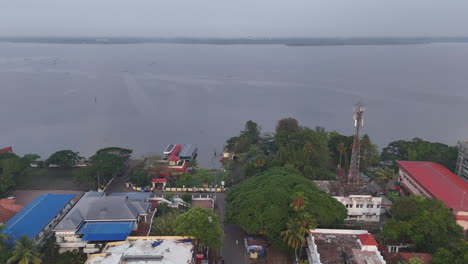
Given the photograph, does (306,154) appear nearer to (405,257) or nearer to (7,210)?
(405,257)

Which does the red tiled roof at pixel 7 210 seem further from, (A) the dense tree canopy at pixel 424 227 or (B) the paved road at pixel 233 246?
(A) the dense tree canopy at pixel 424 227

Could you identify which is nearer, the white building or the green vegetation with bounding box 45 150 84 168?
the white building

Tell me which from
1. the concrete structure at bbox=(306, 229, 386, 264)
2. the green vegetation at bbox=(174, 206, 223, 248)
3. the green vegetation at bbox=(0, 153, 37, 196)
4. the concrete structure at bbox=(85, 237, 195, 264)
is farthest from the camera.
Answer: the green vegetation at bbox=(0, 153, 37, 196)

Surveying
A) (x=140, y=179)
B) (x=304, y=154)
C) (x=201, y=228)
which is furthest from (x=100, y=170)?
(x=304, y=154)

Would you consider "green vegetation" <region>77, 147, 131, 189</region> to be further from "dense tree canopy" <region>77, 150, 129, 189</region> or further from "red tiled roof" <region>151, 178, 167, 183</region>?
"red tiled roof" <region>151, 178, 167, 183</region>

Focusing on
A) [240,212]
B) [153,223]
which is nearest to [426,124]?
[240,212]

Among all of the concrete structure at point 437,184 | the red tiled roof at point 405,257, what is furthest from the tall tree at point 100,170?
the concrete structure at point 437,184

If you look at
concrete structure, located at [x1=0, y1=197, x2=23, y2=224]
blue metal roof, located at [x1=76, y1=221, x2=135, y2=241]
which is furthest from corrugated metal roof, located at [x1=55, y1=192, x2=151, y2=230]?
concrete structure, located at [x1=0, y1=197, x2=23, y2=224]
